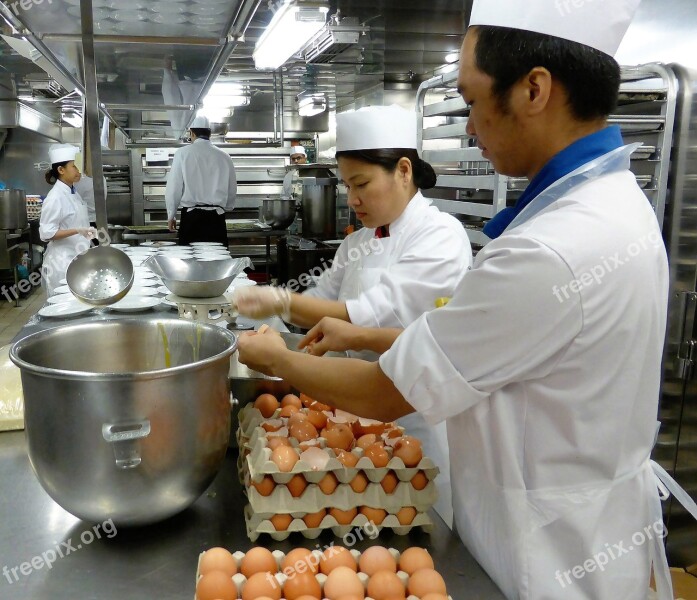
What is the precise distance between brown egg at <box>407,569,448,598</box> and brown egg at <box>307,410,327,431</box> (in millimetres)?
453

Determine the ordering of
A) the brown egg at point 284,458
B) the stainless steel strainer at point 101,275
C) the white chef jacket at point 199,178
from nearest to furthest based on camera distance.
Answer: the brown egg at point 284,458
the stainless steel strainer at point 101,275
the white chef jacket at point 199,178

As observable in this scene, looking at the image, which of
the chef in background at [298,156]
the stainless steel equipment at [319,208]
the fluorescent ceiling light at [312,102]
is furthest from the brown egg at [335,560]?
the chef in background at [298,156]

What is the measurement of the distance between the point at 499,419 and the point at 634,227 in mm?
340

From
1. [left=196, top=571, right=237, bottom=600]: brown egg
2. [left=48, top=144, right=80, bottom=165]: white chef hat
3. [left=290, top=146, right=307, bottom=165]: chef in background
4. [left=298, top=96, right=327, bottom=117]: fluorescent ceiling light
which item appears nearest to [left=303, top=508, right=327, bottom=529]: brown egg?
[left=196, top=571, right=237, bottom=600]: brown egg

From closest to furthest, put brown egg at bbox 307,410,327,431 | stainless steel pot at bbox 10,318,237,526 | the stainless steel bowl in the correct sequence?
stainless steel pot at bbox 10,318,237,526
brown egg at bbox 307,410,327,431
the stainless steel bowl

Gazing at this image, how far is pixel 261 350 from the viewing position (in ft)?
3.99

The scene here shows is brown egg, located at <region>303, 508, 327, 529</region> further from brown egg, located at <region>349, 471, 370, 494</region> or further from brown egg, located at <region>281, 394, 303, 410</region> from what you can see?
brown egg, located at <region>281, 394, 303, 410</region>

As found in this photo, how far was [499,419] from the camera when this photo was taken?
956 millimetres

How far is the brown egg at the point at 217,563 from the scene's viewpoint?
2.79 feet

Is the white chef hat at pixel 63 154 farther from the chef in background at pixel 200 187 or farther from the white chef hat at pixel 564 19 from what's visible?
the white chef hat at pixel 564 19

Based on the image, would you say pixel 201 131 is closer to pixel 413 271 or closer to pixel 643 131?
pixel 643 131

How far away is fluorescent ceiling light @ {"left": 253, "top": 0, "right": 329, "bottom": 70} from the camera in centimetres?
249

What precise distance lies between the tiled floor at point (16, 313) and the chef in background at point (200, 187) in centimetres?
184

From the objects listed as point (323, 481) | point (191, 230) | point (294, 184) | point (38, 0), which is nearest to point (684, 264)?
point (323, 481)
